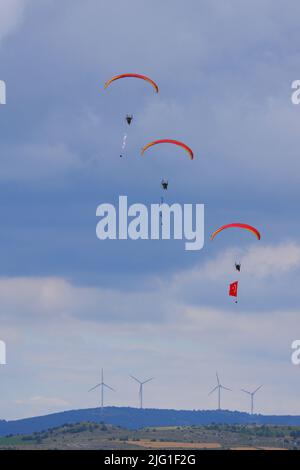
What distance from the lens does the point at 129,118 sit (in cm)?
19262
